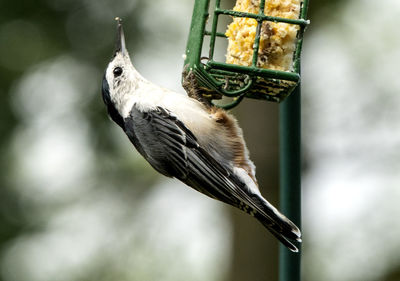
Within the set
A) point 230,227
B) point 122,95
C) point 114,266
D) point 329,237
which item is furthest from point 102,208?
point 122,95

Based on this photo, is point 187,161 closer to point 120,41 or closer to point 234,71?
point 234,71

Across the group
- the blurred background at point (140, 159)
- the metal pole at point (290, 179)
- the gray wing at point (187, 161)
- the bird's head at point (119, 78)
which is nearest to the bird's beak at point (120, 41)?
the bird's head at point (119, 78)

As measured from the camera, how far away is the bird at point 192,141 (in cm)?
364

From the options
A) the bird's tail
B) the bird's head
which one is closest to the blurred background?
the bird's head

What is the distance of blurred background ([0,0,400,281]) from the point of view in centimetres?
666

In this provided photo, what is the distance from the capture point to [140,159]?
753cm

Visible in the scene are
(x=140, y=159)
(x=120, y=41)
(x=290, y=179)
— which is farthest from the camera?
(x=140, y=159)

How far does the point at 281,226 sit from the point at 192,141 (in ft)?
2.24

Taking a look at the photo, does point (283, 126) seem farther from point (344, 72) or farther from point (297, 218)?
point (344, 72)

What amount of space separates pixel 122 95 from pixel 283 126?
1085 mm

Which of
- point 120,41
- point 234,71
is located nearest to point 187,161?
point 234,71

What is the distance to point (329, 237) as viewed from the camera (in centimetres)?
681

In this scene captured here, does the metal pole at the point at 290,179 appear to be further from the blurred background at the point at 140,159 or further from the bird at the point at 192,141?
the blurred background at the point at 140,159

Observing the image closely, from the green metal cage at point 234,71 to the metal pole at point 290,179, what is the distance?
24 cm
